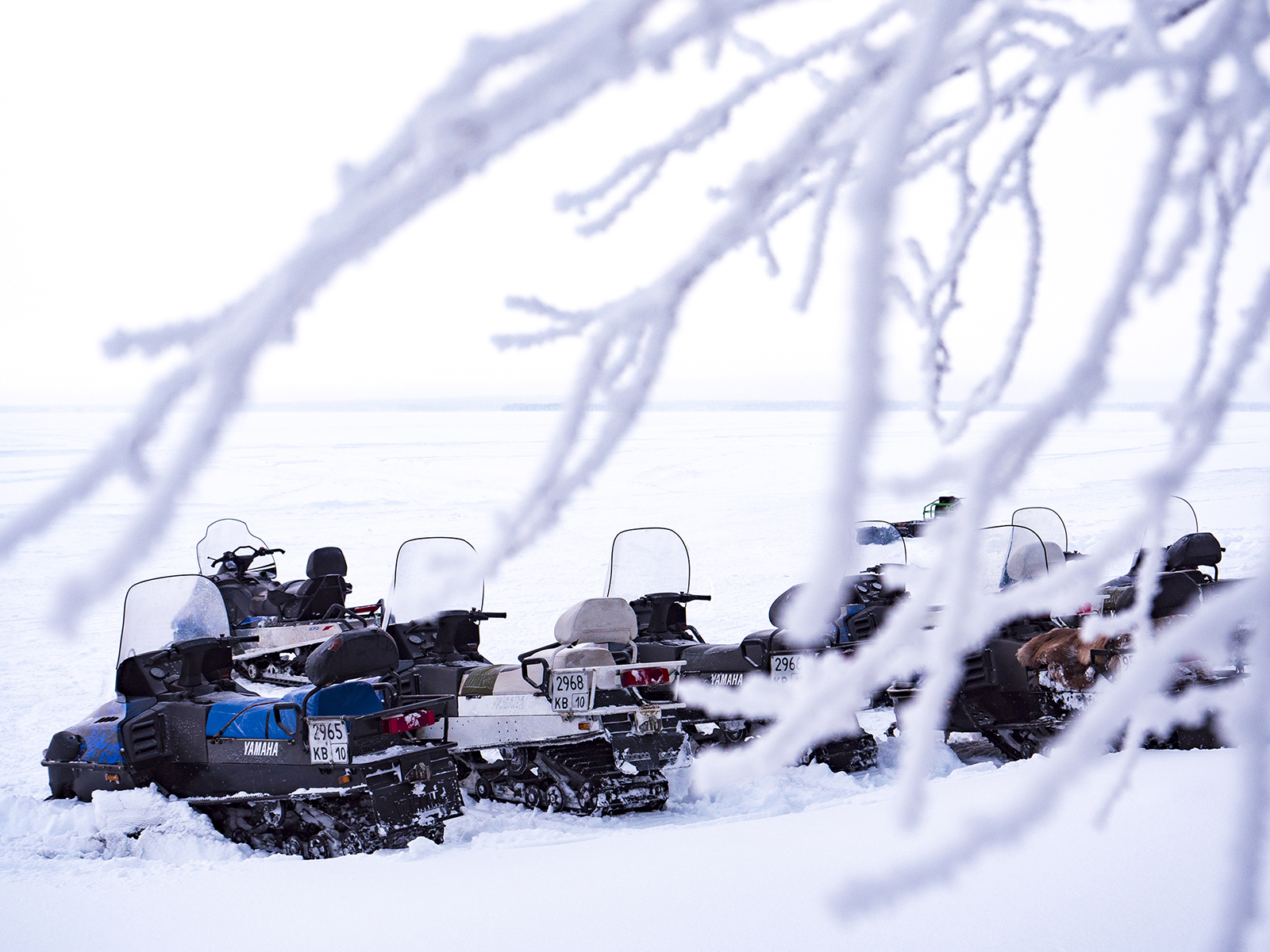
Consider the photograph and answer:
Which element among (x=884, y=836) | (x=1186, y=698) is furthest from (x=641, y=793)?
(x=1186, y=698)

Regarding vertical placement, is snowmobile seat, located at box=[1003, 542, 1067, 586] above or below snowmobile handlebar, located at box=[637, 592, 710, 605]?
above

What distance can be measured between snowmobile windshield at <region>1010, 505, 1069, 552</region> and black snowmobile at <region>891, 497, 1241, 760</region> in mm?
1005

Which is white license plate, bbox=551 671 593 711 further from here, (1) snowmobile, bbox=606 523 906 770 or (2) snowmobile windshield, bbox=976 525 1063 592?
(2) snowmobile windshield, bbox=976 525 1063 592

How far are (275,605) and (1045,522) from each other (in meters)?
7.06

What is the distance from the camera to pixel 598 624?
6988mm

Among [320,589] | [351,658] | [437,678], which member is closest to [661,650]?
[437,678]

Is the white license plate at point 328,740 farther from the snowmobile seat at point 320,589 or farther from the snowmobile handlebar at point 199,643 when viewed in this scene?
the snowmobile seat at point 320,589

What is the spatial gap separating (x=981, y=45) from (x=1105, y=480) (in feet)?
94.4

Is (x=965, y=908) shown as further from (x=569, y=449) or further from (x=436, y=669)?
(x=436, y=669)

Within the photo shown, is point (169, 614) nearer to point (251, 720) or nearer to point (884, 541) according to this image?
point (251, 720)

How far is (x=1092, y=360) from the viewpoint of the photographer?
83cm

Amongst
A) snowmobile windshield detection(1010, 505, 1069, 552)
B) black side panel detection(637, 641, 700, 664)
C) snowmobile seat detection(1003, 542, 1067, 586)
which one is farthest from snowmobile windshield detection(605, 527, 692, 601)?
snowmobile windshield detection(1010, 505, 1069, 552)

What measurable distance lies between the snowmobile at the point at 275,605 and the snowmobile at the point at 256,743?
106 inches

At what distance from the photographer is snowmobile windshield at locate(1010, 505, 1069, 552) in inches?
344
